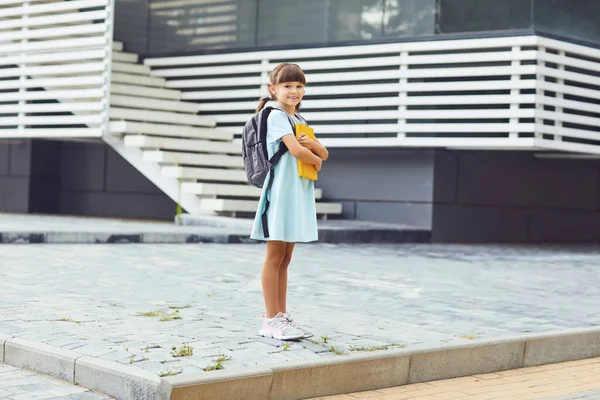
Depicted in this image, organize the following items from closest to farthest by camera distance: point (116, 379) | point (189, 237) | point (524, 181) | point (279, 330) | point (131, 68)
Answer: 1. point (116, 379)
2. point (279, 330)
3. point (189, 237)
4. point (524, 181)
5. point (131, 68)

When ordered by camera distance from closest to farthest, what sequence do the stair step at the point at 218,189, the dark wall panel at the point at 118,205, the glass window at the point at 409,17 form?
the glass window at the point at 409,17 → the stair step at the point at 218,189 → the dark wall panel at the point at 118,205

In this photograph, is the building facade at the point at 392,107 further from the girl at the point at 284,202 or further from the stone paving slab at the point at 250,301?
the girl at the point at 284,202

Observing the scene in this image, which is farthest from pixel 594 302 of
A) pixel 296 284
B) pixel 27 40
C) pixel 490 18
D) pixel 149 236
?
pixel 27 40

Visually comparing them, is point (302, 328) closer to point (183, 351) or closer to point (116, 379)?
point (183, 351)

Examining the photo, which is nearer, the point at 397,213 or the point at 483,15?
the point at 483,15

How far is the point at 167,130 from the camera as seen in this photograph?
56.5 feet

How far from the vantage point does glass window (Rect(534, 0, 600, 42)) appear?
593 inches

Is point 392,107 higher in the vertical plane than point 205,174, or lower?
higher

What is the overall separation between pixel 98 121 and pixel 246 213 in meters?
3.02

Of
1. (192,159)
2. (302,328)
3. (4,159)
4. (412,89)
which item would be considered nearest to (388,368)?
(302,328)

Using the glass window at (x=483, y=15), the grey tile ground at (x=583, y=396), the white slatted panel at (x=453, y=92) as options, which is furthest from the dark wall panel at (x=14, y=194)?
the grey tile ground at (x=583, y=396)

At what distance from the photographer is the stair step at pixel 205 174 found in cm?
1608

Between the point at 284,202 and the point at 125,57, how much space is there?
13.8m

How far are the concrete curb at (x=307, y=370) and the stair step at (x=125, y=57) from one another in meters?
13.8
